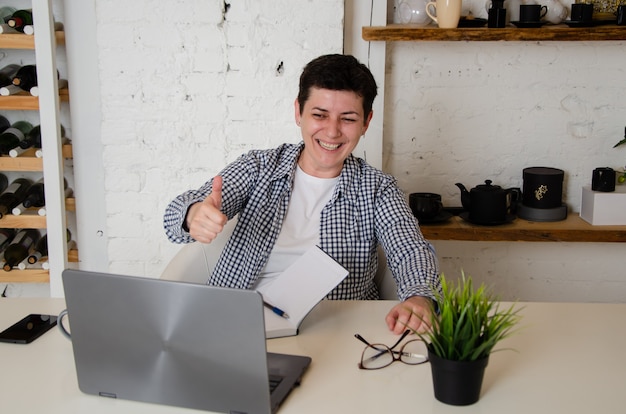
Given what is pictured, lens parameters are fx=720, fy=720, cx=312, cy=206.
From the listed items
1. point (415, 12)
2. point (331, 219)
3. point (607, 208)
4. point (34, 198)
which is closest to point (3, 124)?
point (34, 198)

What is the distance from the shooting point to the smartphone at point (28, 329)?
1.58 meters

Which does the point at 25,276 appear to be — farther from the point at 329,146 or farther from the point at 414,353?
the point at 414,353

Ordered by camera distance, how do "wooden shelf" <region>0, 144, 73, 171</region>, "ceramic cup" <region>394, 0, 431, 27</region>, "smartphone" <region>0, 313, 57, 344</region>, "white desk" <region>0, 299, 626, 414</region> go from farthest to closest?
1. "wooden shelf" <region>0, 144, 73, 171</region>
2. "ceramic cup" <region>394, 0, 431, 27</region>
3. "smartphone" <region>0, 313, 57, 344</region>
4. "white desk" <region>0, 299, 626, 414</region>

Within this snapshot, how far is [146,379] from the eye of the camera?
131 centimetres

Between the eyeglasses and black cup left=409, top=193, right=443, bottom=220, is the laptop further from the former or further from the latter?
black cup left=409, top=193, right=443, bottom=220

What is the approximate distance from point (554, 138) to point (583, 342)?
4.78ft

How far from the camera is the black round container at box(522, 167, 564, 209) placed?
2740 mm

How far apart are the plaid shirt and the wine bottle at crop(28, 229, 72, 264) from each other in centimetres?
113

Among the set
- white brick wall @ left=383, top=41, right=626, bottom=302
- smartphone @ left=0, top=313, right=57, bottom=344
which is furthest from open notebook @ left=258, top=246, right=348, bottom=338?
white brick wall @ left=383, top=41, right=626, bottom=302

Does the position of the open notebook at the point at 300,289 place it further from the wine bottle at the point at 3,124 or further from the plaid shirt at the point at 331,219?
the wine bottle at the point at 3,124

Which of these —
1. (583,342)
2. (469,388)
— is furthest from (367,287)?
(469,388)

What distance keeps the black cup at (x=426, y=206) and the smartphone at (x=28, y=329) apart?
144 cm

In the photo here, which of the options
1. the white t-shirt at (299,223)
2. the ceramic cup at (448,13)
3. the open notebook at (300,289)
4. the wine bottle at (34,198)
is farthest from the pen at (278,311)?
the wine bottle at (34,198)

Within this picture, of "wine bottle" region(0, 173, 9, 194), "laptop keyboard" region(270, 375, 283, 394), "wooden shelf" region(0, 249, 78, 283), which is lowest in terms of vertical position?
"wooden shelf" region(0, 249, 78, 283)
